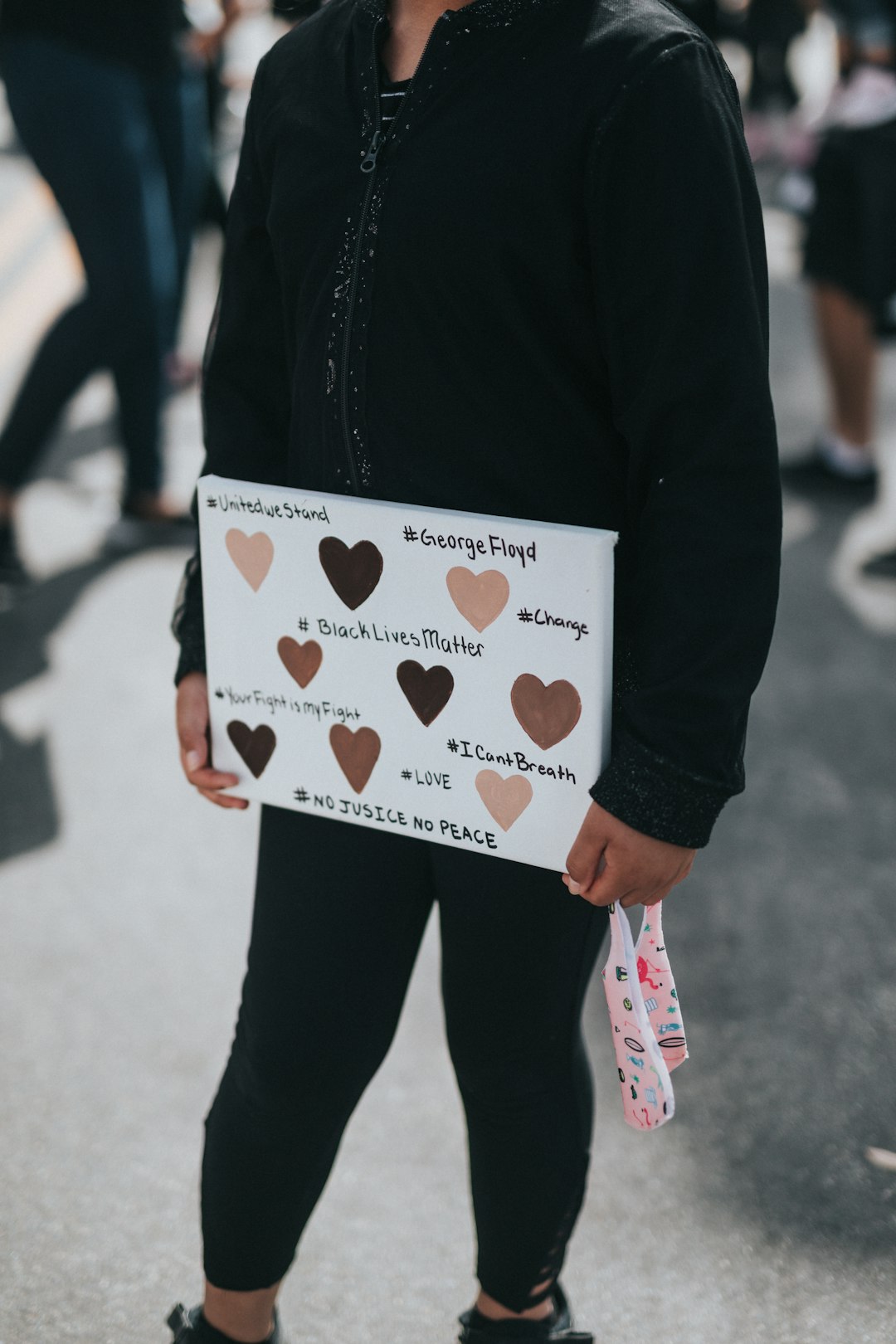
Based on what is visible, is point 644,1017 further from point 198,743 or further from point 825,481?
point 825,481

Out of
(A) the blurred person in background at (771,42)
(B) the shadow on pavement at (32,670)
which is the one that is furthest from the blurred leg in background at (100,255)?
(A) the blurred person in background at (771,42)

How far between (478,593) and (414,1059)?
115 centimetres

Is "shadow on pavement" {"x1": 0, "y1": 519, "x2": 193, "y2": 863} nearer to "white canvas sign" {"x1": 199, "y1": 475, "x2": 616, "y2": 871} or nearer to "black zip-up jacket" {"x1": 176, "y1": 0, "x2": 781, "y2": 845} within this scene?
"white canvas sign" {"x1": 199, "y1": 475, "x2": 616, "y2": 871}

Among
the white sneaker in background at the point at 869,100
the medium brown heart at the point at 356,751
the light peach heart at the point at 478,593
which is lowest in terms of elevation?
the white sneaker in background at the point at 869,100

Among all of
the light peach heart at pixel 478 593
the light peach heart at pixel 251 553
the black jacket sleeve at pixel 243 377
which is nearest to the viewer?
the light peach heart at pixel 478 593

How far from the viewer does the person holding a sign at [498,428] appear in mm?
1020

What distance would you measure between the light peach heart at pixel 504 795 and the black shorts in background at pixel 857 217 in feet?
10.4

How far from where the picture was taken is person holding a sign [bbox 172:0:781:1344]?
102 cm

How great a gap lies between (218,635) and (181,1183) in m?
0.92

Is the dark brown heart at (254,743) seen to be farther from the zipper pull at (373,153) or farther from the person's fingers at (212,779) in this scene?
the zipper pull at (373,153)

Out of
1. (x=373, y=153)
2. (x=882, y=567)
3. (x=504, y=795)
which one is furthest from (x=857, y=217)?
(x=504, y=795)

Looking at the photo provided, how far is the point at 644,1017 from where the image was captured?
1.20m

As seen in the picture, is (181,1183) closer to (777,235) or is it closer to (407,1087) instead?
(407,1087)

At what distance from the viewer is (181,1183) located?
184 cm
